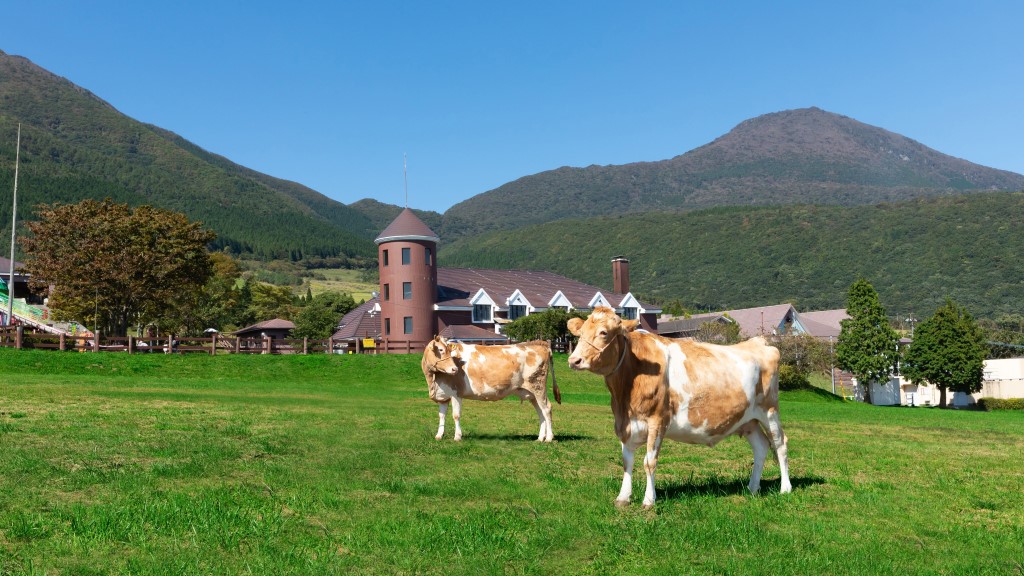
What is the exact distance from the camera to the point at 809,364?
7450 cm

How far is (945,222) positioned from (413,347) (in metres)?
156

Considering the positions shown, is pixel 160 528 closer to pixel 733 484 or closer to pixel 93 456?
pixel 93 456

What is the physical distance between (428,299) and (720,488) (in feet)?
227

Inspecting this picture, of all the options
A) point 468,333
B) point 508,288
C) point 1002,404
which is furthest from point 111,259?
point 1002,404

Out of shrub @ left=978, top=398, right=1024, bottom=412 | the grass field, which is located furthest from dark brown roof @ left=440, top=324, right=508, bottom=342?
the grass field

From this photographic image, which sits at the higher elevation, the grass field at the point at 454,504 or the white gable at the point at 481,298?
the white gable at the point at 481,298

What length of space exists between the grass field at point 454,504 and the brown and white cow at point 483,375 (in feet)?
3.30

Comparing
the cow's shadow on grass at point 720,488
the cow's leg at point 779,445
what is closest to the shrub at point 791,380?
the cow's shadow on grass at point 720,488

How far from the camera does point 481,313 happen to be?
3322 inches

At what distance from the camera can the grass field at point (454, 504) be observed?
24.3 feet

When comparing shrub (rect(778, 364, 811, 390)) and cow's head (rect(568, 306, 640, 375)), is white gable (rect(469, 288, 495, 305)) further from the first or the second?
cow's head (rect(568, 306, 640, 375))

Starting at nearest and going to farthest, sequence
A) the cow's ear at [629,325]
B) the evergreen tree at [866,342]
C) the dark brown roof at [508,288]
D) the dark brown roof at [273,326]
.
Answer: the cow's ear at [629,325] → the evergreen tree at [866,342] → the dark brown roof at [508,288] → the dark brown roof at [273,326]

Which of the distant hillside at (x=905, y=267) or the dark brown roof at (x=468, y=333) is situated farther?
the distant hillside at (x=905, y=267)

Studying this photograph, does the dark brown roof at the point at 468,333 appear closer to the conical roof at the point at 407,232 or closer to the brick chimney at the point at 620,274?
the conical roof at the point at 407,232
